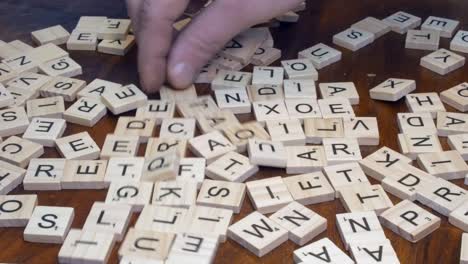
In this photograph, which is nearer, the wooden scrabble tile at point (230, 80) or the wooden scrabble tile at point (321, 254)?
the wooden scrabble tile at point (321, 254)

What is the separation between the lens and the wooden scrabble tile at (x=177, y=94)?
1.32 meters

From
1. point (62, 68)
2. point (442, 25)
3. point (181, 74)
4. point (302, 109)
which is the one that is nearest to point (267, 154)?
point (302, 109)

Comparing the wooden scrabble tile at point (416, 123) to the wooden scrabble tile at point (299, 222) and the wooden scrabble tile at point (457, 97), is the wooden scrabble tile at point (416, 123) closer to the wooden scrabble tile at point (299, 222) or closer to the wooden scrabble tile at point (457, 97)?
the wooden scrabble tile at point (457, 97)

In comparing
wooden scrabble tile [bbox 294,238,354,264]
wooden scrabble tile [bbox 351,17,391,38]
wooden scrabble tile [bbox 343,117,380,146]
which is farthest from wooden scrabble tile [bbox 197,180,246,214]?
wooden scrabble tile [bbox 351,17,391,38]

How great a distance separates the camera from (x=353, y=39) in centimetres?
146

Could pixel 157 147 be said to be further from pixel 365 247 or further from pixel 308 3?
pixel 308 3

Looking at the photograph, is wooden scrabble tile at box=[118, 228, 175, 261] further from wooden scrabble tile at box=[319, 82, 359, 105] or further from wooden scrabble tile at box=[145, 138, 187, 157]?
wooden scrabble tile at box=[319, 82, 359, 105]

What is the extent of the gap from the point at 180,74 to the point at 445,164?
0.48 metres

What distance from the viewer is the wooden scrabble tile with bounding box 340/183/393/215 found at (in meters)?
1.07

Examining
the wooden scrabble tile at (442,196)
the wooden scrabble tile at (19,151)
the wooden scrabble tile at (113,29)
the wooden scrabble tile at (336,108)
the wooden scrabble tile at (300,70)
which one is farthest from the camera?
the wooden scrabble tile at (113,29)

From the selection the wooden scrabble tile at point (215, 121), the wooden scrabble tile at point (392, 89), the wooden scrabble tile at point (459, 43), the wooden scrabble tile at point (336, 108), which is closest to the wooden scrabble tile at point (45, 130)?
the wooden scrabble tile at point (215, 121)

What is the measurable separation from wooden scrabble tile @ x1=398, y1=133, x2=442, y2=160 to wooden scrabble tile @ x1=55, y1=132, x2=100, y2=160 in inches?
19.3

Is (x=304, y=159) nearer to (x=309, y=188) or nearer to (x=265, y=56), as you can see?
(x=309, y=188)

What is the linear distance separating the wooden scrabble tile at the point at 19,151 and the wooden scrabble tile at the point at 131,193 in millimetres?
166
